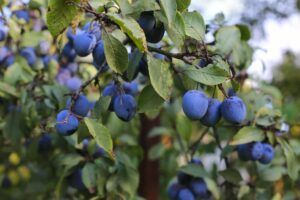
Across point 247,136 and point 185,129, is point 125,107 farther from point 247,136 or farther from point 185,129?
point 185,129

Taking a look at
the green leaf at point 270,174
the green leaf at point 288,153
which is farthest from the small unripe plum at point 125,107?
the green leaf at point 270,174

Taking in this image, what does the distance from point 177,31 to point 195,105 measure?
4.3 inches

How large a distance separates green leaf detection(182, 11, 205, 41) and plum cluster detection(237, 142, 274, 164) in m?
0.31

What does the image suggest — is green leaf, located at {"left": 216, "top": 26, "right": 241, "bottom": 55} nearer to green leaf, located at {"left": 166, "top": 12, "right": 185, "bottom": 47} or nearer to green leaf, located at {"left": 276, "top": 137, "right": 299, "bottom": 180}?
green leaf, located at {"left": 276, "top": 137, "right": 299, "bottom": 180}

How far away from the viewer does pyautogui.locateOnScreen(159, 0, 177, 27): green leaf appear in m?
0.71

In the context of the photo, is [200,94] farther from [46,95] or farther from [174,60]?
[46,95]

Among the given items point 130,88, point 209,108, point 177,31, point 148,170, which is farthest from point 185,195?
point 148,170

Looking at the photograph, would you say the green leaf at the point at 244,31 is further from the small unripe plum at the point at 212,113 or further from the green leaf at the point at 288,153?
the small unripe plum at the point at 212,113

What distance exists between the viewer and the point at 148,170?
5.73 ft

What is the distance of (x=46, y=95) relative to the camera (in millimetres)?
1188

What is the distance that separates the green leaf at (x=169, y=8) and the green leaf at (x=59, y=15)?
14 cm

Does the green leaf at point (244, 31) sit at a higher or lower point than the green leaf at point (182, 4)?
lower

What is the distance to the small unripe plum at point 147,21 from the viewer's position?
30.0 inches

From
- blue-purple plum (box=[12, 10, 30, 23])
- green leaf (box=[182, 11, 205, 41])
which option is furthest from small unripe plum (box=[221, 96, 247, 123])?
blue-purple plum (box=[12, 10, 30, 23])
